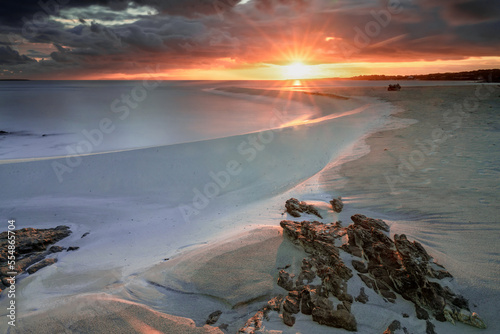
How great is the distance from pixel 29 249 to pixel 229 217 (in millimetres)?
3896

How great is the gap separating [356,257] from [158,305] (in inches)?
105

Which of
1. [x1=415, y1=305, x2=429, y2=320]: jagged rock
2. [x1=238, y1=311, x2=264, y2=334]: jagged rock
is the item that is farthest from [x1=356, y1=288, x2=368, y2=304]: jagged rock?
[x1=238, y1=311, x2=264, y2=334]: jagged rock

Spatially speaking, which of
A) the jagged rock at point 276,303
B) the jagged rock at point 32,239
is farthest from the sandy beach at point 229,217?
the jagged rock at point 32,239

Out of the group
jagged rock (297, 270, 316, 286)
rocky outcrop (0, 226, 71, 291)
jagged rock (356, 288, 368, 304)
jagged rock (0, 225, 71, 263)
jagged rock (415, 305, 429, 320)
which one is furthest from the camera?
jagged rock (0, 225, 71, 263)

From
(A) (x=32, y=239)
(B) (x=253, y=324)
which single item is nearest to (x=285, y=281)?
(B) (x=253, y=324)

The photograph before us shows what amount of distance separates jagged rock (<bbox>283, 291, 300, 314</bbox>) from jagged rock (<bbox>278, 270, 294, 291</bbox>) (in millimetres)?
199

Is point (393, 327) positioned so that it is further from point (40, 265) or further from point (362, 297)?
point (40, 265)

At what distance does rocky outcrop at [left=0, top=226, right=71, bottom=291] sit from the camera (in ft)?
13.9

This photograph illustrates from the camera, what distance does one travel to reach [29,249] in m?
4.87

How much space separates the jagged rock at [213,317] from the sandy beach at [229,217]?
0.06m

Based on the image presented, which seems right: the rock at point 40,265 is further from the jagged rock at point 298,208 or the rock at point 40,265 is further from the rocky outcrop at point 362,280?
the jagged rock at point 298,208

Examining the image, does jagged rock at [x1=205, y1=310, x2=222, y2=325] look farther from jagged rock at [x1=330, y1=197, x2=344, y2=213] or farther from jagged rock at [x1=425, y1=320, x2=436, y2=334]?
jagged rock at [x1=330, y1=197, x2=344, y2=213]

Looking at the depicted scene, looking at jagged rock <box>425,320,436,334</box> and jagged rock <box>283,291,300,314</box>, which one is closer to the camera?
jagged rock <box>425,320,436,334</box>

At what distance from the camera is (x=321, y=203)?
5.59 metres
